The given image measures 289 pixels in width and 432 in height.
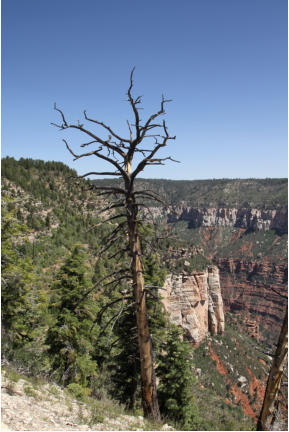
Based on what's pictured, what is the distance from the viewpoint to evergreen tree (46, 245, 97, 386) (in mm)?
14523

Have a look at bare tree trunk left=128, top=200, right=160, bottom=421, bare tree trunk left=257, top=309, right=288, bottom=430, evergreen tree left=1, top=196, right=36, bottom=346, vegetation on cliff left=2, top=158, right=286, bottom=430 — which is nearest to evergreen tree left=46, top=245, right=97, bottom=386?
vegetation on cliff left=2, top=158, right=286, bottom=430

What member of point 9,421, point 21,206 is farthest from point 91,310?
point 21,206

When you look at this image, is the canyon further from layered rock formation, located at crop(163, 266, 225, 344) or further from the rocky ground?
the rocky ground

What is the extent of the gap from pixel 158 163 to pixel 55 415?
6.15m

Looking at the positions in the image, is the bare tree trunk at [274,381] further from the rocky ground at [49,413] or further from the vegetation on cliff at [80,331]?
the vegetation on cliff at [80,331]

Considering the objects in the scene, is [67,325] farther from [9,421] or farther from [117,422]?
[9,421]

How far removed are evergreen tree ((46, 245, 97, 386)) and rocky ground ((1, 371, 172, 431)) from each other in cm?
605

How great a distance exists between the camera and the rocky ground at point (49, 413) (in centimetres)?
585

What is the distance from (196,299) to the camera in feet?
192

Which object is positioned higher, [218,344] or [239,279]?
[218,344]

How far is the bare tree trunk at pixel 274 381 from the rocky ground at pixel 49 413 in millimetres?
2475

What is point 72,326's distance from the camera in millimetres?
14500

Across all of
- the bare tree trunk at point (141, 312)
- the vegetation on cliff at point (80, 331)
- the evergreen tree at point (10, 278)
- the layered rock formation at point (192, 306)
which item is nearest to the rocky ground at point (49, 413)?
the bare tree trunk at point (141, 312)

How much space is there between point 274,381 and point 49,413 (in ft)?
16.5
